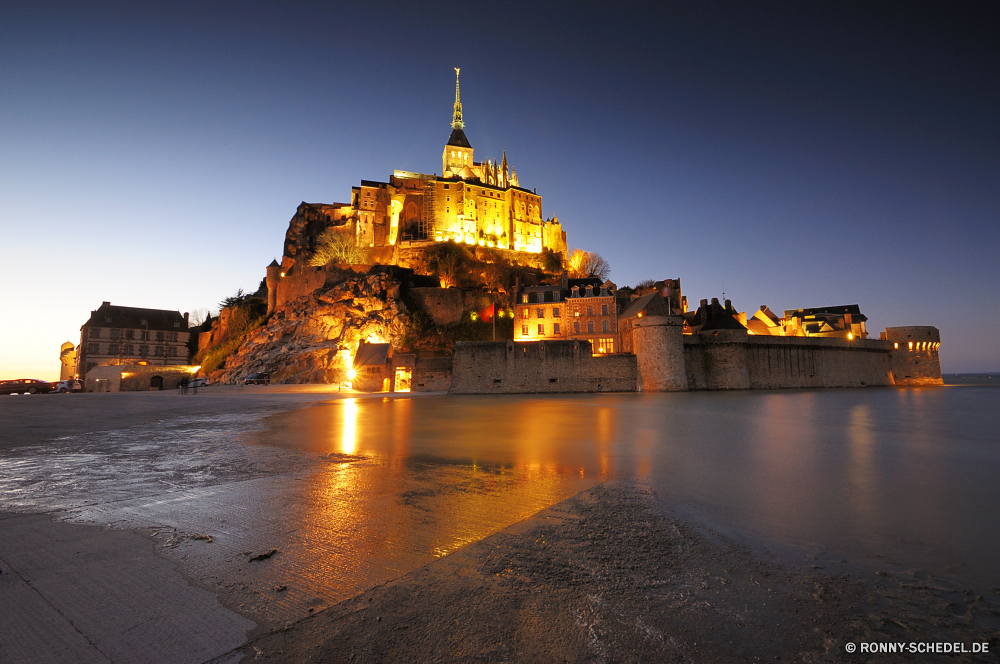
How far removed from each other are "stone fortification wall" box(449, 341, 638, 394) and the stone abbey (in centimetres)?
2938

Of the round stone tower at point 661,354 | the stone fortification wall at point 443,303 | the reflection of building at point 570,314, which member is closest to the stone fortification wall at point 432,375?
the reflection of building at point 570,314

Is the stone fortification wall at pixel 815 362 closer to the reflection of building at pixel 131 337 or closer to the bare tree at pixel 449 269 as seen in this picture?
the bare tree at pixel 449 269

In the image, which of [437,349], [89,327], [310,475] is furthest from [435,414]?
[89,327]

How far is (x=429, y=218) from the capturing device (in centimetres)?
6288

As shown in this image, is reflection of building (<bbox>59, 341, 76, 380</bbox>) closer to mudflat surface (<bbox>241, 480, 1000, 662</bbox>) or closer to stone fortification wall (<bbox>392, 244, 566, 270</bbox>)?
stone fortification wall (<bbox>392, 244, 566, 270</bbox>)

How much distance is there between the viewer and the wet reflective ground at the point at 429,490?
3316 mm

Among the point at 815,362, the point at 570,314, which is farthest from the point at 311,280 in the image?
the point at 815,362

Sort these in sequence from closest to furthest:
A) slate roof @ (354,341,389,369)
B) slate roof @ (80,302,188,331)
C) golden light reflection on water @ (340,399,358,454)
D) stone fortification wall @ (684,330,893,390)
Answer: golden light reflection on water @ (340,399,358,454), slate roof @ (354,341,389,369), stone fortification wall @ (684,330,893,390), slate roof @ (80,302,188,331)

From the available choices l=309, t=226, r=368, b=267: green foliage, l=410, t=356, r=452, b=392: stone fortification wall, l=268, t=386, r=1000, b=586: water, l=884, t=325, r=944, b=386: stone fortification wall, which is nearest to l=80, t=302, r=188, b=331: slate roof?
l=309, t=226, r=368, b=267: green foliage

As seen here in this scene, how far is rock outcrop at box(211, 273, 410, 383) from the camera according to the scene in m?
37.7

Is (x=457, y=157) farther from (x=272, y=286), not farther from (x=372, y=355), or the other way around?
(x=372, y=355)

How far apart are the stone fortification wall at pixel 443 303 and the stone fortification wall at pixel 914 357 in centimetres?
4065

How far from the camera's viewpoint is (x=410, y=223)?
64250 mm

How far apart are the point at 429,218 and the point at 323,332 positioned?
1131 inches
